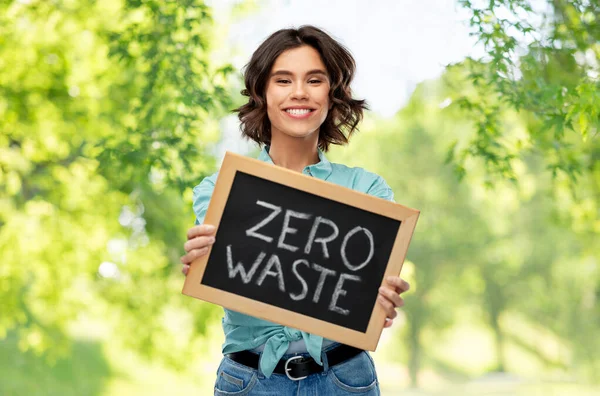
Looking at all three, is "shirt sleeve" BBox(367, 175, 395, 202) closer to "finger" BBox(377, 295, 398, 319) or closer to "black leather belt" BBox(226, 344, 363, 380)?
"finger" BBox(377, 295, 398, 319)

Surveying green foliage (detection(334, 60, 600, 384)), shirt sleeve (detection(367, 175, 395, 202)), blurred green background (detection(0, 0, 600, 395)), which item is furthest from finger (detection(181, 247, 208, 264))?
green foliage (detection(334, 60, 600, 384))

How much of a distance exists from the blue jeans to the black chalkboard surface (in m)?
0.13

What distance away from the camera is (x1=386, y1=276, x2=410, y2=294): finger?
7.02 ft

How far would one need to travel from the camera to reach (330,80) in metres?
2.46

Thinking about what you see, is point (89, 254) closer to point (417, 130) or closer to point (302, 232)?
point (302, 232)

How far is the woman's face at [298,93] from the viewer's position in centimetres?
236

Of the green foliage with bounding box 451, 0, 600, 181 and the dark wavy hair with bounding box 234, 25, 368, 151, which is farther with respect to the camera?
the green foliage with bounding box 451, 0, 600, 181

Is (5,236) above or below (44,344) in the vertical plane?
above

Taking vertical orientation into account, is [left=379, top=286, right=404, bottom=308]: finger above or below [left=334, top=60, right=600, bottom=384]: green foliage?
below

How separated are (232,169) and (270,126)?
21.8 inches

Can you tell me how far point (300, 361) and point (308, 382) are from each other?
63 millimetres

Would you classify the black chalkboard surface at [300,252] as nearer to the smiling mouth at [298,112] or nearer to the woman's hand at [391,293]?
the woman's hand at [391,293]

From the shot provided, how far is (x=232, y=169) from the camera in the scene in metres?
2.19

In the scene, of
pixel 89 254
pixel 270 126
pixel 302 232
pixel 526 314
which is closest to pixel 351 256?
pixel 302 232
